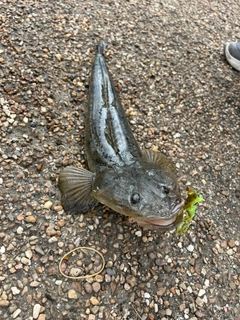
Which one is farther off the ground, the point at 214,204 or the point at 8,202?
the point at 214,204

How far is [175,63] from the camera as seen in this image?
4.59 m

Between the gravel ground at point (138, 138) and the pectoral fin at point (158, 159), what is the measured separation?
0.21 metres

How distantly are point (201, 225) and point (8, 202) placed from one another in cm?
172

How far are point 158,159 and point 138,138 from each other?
0.48 metres

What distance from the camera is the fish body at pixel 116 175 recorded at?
102 inches

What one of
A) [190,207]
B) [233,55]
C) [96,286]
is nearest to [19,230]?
[96,286]

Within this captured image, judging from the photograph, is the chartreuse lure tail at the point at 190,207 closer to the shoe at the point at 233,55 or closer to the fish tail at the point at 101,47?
the fish tail at the point at 101,47

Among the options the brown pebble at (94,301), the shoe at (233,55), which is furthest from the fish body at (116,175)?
the shoe at (233,55)

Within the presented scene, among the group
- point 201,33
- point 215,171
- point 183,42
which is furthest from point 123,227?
point 201,33

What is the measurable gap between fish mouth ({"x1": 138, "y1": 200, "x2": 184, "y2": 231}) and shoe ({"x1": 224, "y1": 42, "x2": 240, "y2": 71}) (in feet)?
9.62

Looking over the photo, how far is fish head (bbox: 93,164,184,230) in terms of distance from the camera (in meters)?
2.53

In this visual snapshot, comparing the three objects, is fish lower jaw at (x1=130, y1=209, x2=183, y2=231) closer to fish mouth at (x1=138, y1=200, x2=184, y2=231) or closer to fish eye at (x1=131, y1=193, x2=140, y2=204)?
fish mouth at (x1=138, y1=200, x2=184, y2=231)

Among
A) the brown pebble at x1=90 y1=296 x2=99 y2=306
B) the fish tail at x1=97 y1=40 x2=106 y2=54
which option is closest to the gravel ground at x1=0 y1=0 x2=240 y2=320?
the brown pebble at x1=90 y1=296 x2=99 y2=306

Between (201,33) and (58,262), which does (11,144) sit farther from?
(201,33)
